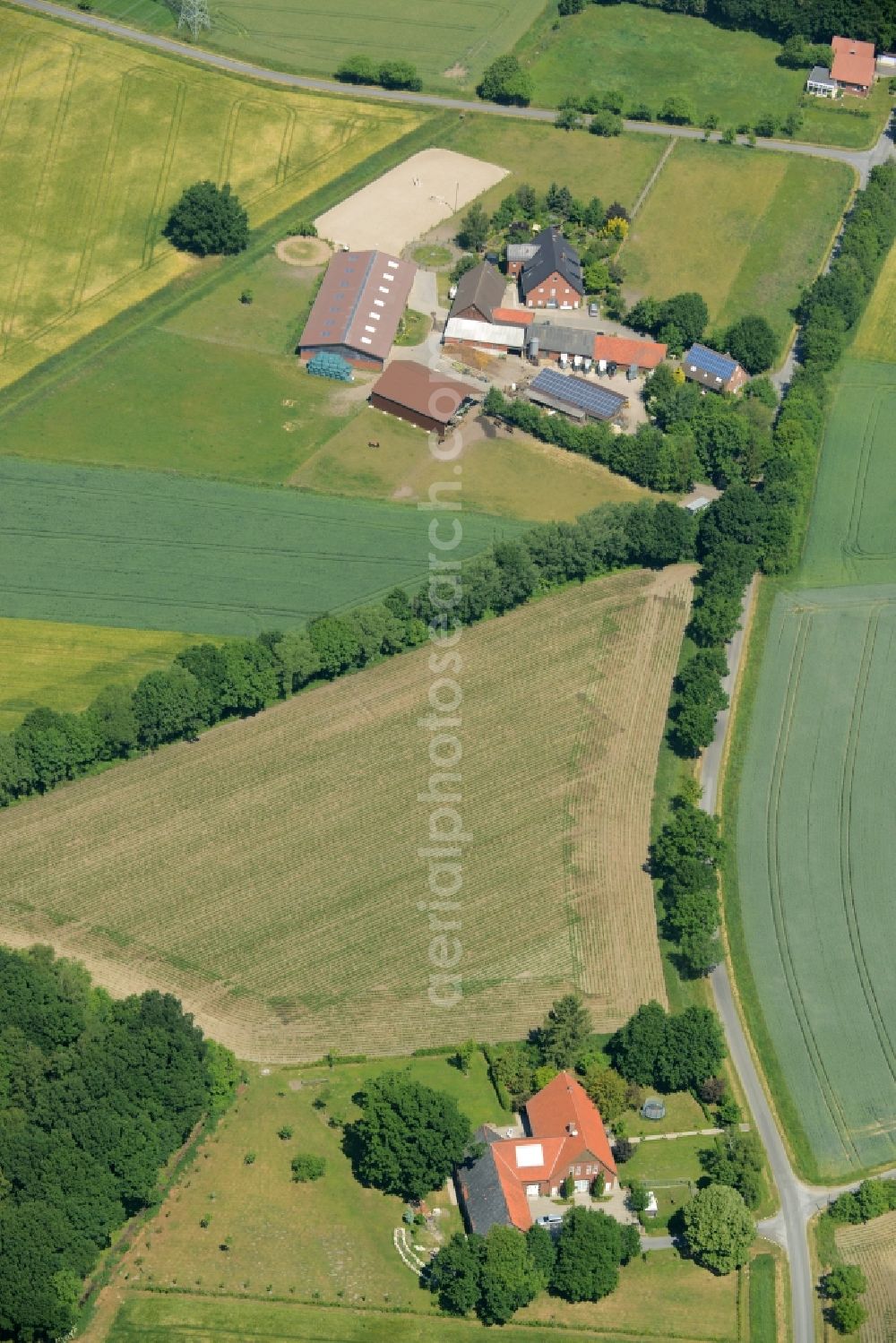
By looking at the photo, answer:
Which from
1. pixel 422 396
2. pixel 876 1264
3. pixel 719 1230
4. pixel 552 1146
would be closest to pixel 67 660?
pixel 422 396

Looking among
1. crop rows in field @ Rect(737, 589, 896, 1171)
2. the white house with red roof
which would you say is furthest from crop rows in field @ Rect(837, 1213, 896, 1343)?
the white house with red roof

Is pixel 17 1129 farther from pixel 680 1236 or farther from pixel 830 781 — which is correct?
pixel 830 781

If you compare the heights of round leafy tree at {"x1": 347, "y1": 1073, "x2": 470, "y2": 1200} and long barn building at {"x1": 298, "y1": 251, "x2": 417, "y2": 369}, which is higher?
long barn building at {"x1": 298, "y1": 251, "x2": 417, "y2": 369}

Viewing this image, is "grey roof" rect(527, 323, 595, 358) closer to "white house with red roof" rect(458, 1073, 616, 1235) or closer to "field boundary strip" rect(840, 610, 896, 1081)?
"field boundary strip" rect(840, 610, 896, 1081)

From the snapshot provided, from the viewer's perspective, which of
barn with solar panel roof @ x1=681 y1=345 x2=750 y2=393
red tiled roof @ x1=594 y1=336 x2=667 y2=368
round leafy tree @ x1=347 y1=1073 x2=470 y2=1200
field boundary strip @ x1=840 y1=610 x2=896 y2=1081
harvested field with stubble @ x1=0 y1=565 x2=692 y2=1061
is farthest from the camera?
red tiled roof @ x1=594 y1=336 x2=667 y2=368

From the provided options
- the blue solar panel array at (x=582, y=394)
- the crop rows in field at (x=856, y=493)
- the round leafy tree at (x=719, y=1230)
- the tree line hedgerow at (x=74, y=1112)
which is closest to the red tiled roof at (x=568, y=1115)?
the round leafy tree at (x=719, y=1230)

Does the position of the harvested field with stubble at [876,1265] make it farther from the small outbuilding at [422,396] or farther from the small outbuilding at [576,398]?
the small outbuilding at [422,396]

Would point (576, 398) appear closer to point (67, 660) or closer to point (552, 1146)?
point (67, 660)

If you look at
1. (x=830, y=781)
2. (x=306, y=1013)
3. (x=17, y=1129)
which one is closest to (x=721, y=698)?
(x=830, y=781)
